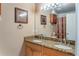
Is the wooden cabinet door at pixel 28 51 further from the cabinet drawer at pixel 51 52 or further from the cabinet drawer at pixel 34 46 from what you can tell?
the cabinet drawer at pixel 51 52

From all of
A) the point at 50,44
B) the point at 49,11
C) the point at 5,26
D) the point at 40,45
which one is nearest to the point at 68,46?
the point at 50,44

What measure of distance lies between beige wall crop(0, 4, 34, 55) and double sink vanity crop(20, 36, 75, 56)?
10 centimetres

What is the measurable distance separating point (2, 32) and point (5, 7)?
34 cm

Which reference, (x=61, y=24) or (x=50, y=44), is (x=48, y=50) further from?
(x=61, y=24)

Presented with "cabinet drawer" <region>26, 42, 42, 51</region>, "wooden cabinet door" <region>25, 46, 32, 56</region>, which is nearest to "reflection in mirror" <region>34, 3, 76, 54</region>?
"cabinet drawer" <region>26, 42, 42, 51</region>

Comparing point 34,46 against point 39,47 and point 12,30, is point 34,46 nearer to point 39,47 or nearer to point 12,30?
point 39,47

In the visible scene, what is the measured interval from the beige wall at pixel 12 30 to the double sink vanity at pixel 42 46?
0.33ft

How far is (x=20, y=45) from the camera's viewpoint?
4.52 feet

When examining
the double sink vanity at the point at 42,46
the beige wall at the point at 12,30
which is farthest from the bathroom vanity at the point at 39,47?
the beige wall at the point at 12,30

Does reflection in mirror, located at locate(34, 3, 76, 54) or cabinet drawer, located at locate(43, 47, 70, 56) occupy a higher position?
reflection in mirror, located at locate(34, 3, 76, 54)

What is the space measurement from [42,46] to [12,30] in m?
0.50

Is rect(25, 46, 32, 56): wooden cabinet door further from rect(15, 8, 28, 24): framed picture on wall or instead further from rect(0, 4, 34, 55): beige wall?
rect(15, 8, 28, 24): framed picture on wall

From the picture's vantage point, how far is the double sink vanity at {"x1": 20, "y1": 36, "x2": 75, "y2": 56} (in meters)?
1.25

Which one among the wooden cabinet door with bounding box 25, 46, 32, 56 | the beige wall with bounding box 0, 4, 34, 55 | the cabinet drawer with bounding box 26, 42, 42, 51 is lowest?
the wooden cabinet door with bounding box 25, 46, 32, 56
